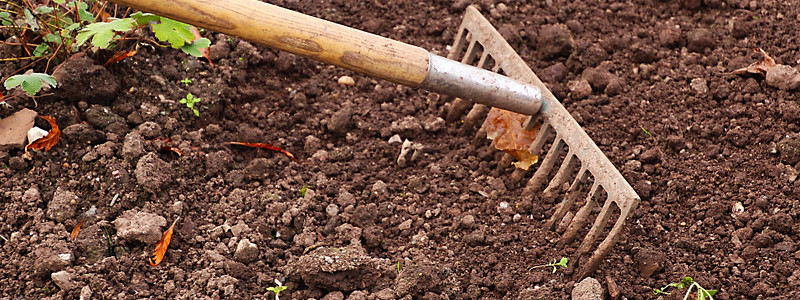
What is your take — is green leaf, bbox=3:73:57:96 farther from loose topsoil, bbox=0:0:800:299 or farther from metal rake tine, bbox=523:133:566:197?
metal rake tine, bbox=523:133:566:197

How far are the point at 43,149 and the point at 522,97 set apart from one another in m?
1.87

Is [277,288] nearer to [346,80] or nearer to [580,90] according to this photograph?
[346,80]

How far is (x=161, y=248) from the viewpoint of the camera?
2.56m

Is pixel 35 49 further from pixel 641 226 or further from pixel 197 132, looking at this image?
pixel 641 226

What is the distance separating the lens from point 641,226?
277 centimetres

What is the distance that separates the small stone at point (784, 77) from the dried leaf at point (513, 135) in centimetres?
108

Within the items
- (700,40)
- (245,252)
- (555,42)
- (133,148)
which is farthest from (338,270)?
(700,40)

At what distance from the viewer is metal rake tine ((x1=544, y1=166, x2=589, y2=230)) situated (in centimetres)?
272

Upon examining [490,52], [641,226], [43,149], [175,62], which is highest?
[490,52]

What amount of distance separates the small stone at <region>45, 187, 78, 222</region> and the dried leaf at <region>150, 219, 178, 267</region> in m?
0.34

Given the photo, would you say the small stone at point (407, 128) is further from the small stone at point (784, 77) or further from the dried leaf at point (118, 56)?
the small stone at point (784, 77)

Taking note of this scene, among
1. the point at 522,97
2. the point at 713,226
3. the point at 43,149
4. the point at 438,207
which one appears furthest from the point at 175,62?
the point at 713,226

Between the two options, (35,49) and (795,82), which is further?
(795,82)

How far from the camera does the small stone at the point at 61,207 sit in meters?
2.56
